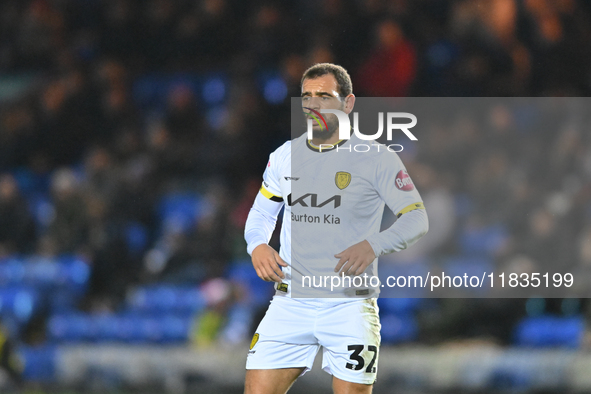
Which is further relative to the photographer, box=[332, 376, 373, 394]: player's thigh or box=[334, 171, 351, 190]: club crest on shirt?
box=[334, 171, 351, 190]: club crest on shirt

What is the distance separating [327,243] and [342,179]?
1.07ft

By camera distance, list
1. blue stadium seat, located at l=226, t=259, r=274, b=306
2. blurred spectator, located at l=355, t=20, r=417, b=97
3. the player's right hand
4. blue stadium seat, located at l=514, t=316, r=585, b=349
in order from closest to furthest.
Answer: the player's right hand, blue stadium seat, located at l=514, t=316, r=585, b=349, blue stadium seat, located at l=226, t=259, r=274, b=306, blurred spectator, located at l=355, t=20, r=417, b=97

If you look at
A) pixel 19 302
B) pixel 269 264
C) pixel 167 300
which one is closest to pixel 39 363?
pixel 19 302

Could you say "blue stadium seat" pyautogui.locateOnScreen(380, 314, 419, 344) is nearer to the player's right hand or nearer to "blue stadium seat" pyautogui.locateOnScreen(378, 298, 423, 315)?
"blue stadium seat" pyautogui.locateOnScreen(378, 298, 423, 315)

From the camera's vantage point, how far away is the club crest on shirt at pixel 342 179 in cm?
382

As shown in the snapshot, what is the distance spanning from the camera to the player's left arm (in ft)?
11.7

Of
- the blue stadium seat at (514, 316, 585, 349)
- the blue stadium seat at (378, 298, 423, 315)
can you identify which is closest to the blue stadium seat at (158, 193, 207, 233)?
the blue stadium seat at (378, 298, 423, 315)

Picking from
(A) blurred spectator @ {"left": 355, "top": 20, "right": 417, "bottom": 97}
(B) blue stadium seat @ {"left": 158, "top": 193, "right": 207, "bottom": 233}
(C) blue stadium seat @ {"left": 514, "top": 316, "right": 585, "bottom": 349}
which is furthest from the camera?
(B) blue stadium seat @ {"left": 158, "top": 193, "right": 207, "bottom": 233}

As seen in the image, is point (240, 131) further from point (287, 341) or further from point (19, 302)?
point (287, 341)

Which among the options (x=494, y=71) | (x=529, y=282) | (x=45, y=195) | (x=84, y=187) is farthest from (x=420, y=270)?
(x=45, y=195)

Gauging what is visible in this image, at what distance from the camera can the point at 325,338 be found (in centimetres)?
369

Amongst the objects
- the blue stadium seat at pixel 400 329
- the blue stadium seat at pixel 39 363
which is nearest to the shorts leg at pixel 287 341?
the blue stadium seat at pixel 400 329

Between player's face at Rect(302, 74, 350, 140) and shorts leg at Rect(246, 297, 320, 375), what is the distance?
88 centimetres

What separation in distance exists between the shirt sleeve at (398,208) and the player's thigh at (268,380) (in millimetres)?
739
